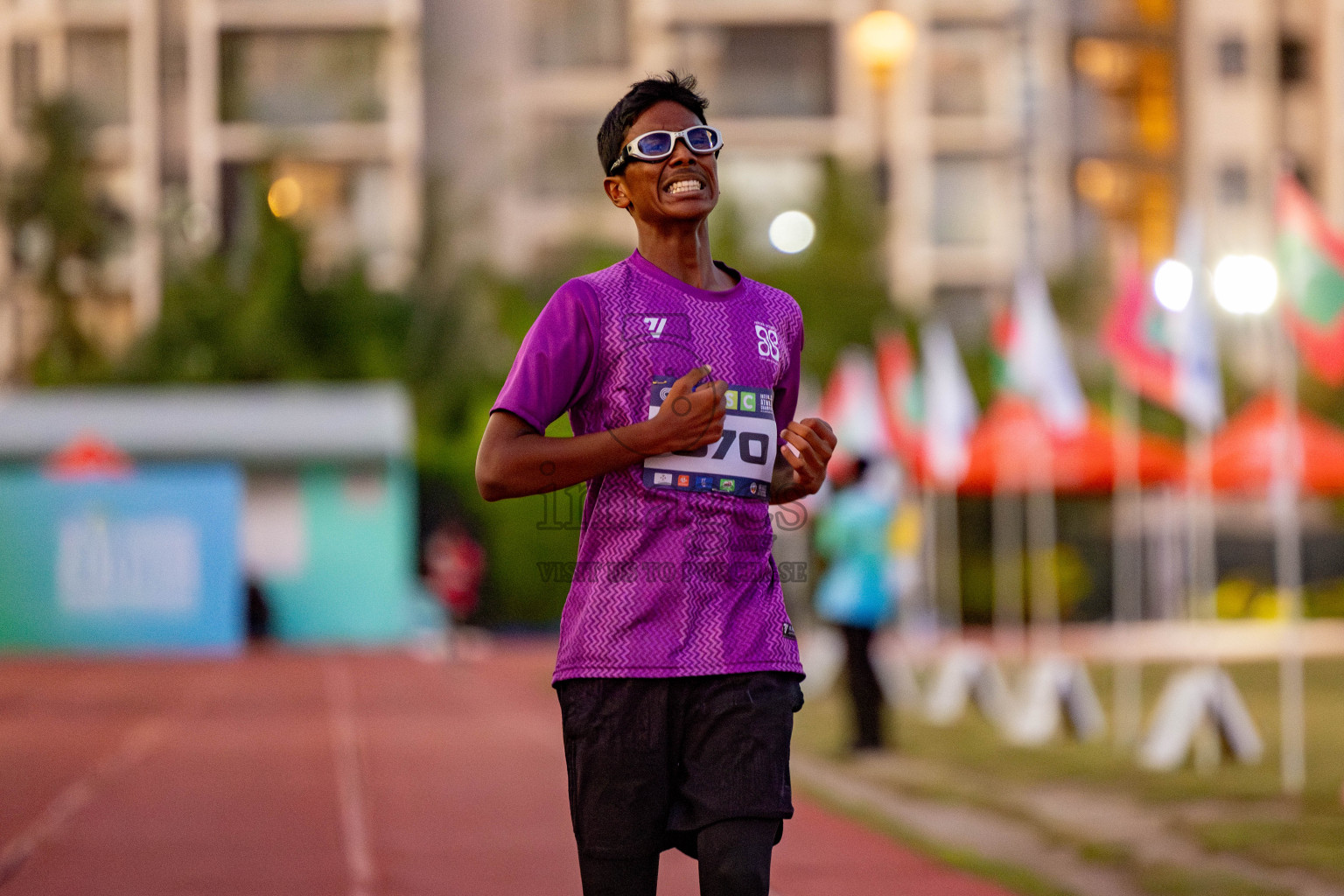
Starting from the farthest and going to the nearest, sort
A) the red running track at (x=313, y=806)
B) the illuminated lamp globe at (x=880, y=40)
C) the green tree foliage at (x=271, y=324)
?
the green tree foliage at (x=271, y=324)
the illuminated lamp globe at (x=880, y=40)
the red running track at (x=313, y=806)

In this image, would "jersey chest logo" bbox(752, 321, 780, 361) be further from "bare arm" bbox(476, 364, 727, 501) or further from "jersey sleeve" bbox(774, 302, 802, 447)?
"bare arm" bbox(476, 364, 727, 501)

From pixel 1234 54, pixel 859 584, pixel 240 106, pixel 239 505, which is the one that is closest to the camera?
pixel 859 584

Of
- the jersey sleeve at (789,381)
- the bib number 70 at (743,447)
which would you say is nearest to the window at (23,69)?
the jersey sleeve at (789,381)

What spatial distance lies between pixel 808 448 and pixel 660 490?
1.07ft

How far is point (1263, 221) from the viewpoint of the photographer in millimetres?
61781

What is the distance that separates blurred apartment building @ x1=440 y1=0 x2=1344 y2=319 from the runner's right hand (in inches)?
1896

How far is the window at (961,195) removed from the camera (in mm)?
56625

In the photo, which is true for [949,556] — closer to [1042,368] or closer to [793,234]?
[793,234]

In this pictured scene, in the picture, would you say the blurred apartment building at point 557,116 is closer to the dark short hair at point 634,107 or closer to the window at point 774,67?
the window at point 774,67

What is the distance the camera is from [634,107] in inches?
168

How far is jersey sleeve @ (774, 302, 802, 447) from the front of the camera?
4.34 meters

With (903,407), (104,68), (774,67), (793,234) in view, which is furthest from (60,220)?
(903,407)

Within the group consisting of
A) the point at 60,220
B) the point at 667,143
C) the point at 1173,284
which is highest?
the point at 60,220

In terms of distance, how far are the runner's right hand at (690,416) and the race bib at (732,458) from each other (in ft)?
0.20
